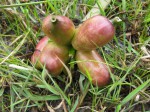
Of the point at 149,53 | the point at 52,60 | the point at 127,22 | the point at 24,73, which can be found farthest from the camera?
the point at 127,22

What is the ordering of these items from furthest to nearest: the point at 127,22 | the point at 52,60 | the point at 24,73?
the point at 127,22, the point at 24,73, the point at 52,60

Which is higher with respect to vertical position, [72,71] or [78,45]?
[78,45]

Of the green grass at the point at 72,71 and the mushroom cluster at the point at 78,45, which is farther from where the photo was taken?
the green grass at the point at 72,71

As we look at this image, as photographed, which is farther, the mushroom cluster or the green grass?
the green grass

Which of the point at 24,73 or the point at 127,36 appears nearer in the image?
the point at 24,73

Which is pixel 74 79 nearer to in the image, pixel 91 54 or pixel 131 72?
pixel 91 54

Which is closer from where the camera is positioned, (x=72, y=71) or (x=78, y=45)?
(x=78, y=45)

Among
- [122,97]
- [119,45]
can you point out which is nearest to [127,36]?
[119,45]

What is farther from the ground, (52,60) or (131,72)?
(52,60)
